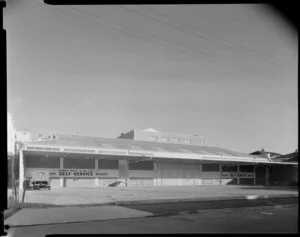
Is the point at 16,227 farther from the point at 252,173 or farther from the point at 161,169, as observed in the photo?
the point at 252,173

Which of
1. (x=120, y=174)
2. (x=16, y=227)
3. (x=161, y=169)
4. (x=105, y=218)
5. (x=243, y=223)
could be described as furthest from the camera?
(x=161, y=169)

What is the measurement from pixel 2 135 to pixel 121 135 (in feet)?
310

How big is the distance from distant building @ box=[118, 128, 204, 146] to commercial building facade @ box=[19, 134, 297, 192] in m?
24.1

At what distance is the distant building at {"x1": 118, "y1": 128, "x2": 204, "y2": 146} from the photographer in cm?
8651

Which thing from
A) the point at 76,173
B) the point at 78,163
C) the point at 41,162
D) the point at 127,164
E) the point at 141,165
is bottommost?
the point at 76,173

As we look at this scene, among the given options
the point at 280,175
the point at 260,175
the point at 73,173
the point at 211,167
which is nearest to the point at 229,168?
the point at 211,167

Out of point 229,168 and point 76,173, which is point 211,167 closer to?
point 229,168

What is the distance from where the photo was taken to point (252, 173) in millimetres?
63719

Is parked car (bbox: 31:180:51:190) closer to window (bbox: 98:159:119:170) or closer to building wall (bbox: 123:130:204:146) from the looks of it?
Result: window (bbox: 98:159:119:170)

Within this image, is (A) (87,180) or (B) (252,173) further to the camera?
(B) (252,173)

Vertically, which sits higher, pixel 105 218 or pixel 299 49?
pixel 299 49

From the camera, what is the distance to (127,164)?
5062cm

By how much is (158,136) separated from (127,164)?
4164 centimetres

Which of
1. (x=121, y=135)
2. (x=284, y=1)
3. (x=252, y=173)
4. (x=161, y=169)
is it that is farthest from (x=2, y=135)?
(x=121, y=135)
